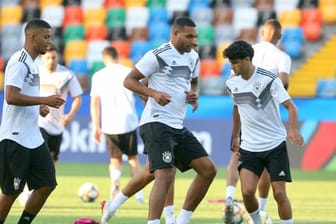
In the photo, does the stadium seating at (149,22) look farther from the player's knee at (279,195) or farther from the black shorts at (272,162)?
the player's knee at (279,195)

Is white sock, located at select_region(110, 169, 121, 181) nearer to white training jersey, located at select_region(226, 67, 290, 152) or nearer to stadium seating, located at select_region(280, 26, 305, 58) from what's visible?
white training jersey, located at select_region(226, 67, 290, 152)

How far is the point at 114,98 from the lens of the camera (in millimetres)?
15633

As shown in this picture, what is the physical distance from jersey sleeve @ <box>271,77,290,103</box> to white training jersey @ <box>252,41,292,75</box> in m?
2.16

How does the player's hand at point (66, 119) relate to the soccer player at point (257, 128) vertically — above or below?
below

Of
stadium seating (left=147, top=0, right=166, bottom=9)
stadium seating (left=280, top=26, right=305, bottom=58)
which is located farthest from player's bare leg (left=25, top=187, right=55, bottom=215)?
stadium seating (left=147, top=0, right=166, bottom=9)

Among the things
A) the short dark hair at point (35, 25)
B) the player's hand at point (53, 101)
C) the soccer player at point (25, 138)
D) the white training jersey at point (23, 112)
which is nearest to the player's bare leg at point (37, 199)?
the soccer player at point (25, 138)

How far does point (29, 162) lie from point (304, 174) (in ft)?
34.9

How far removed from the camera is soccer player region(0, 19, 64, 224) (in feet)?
32.0

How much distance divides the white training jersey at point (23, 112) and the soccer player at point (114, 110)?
5438 millimetres

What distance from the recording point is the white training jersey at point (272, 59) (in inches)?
481

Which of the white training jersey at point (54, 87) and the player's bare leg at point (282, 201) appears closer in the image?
the player's bare leg at point (282, 201)

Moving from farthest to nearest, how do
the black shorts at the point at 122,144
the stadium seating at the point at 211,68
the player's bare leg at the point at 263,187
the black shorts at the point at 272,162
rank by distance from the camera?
the stadium seating at the point at 211,68
the black shorts at the point at 122,144
the player's bare leg at the point at 263,187
the black shorts at the point at 272,162

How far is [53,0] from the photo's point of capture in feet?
94.7

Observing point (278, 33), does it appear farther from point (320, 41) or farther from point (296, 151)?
point (320, 41)
